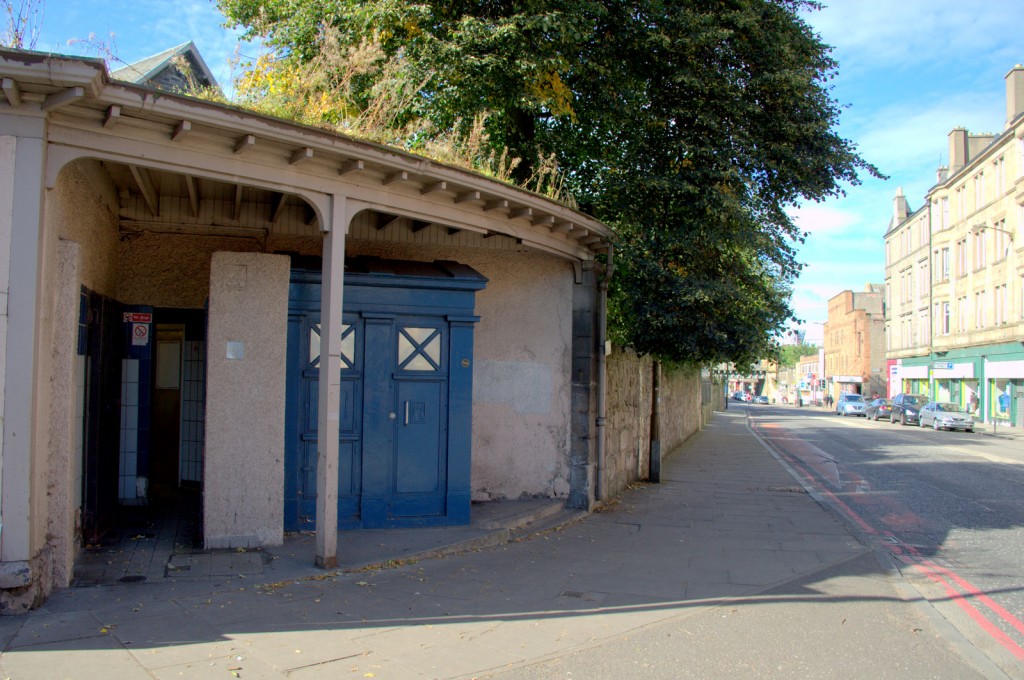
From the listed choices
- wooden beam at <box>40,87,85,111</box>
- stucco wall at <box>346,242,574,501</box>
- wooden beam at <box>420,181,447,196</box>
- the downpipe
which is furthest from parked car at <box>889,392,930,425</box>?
wooden beam at <box>40,87,85,111</box>

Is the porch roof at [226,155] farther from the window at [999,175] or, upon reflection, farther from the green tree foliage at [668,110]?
the window at [999,175]

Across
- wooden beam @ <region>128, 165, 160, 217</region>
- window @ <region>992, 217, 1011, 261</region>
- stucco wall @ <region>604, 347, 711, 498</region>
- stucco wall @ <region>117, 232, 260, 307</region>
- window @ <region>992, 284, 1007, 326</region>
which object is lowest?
stucco wall @ <region>604, 347, 711, 498</region>

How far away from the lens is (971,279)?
4228 centimetres

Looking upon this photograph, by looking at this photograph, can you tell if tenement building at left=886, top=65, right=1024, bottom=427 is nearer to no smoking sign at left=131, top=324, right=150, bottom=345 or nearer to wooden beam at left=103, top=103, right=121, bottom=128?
no smoking sign at left=131, top=324, right=150, bottom=345

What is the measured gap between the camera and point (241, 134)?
5977 mm

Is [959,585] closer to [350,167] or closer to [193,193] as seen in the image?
[350,167]

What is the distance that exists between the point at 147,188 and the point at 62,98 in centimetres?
246

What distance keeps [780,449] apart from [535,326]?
564 inches

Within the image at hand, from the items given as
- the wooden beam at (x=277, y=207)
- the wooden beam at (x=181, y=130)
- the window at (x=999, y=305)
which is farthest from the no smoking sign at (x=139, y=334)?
the window at (x=999, y=305)

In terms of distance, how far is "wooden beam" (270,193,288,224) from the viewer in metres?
7.97

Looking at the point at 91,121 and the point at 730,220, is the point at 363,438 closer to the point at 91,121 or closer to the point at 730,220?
the point at 91,121

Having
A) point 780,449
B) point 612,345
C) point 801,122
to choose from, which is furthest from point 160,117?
point 780,449

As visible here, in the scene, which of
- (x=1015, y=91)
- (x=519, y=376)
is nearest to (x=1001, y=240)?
(x=1015, y=91)

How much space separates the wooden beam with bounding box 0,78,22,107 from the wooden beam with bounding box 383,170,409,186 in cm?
288
